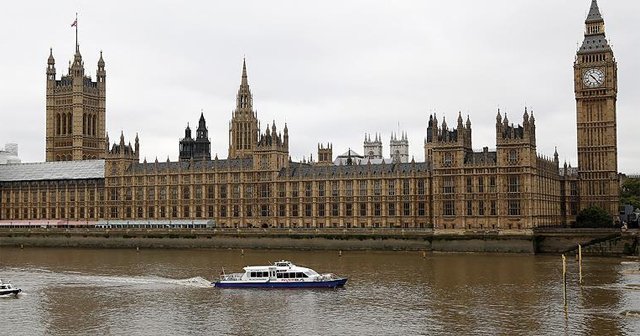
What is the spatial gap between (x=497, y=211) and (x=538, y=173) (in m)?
8.58

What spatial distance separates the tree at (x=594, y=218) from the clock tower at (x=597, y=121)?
9.49 metres

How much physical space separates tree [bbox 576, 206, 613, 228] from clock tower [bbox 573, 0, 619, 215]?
9.49m

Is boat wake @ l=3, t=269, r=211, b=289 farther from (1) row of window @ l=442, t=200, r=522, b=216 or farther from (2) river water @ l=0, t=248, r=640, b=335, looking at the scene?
(1) row of window @ l=442, t=200, r=522, b=216

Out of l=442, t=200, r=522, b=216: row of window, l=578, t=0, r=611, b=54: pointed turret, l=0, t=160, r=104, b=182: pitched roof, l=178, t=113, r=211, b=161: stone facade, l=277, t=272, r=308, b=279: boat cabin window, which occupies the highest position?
l=578, t=0, r=611, b=54: pointed turret

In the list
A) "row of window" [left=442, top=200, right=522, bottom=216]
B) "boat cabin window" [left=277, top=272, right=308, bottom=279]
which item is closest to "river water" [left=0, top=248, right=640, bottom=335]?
"boat cabin window" [left=277, top=272, right=308, bottom=279]

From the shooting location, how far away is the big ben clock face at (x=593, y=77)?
13262cm

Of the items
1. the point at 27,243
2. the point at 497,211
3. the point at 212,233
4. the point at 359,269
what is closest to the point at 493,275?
the point at 359,269

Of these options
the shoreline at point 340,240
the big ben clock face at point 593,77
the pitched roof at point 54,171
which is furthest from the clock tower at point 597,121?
the pitched roof at point 54,171

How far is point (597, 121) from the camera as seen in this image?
134 m

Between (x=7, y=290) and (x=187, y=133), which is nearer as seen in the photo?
(x=7, y=290)

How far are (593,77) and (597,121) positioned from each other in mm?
7070

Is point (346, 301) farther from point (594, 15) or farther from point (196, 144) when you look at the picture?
point (196, 144)

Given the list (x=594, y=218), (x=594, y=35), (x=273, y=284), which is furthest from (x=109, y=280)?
(x=594, y=35)

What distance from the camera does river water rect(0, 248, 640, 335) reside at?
53781mm
